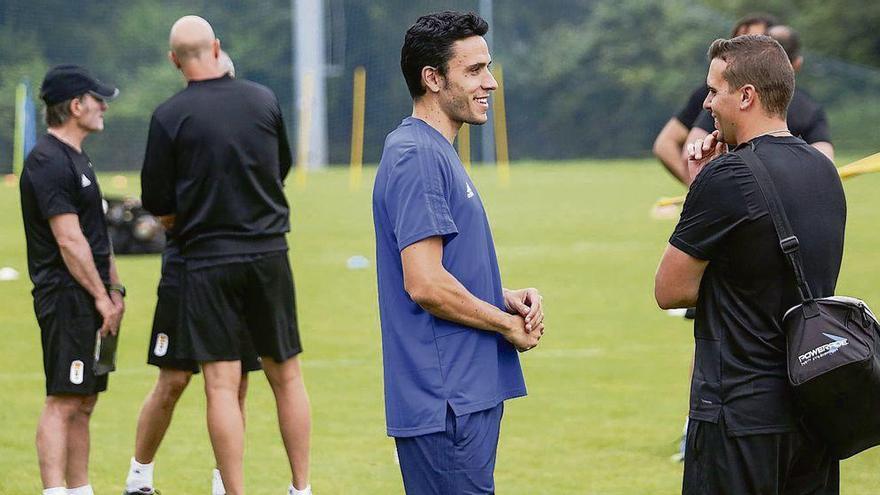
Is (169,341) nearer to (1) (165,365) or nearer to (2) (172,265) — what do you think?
(1) (165,365)

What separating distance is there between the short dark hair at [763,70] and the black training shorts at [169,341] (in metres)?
3.04

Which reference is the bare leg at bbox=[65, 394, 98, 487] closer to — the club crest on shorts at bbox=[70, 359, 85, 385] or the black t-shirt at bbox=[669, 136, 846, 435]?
the club crest on shorts at bbox=[70, 359, 85, 385]

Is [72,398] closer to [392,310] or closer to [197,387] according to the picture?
[392,310]

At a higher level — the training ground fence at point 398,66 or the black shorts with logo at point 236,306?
the black shorts with logo at point 236,306

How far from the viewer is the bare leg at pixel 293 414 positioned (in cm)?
645

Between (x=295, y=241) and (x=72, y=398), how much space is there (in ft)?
46.2

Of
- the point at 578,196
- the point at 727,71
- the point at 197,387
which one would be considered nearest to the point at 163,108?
the point at 727,71

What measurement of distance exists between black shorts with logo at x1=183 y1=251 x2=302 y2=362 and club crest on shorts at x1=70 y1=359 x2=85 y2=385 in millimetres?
522

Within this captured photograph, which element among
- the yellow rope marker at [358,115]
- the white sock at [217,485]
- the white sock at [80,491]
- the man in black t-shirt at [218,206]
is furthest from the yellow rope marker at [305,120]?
the man in black t-shirt at [218,206]

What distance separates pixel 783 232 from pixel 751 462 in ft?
2.19

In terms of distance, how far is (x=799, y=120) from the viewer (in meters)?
7.16

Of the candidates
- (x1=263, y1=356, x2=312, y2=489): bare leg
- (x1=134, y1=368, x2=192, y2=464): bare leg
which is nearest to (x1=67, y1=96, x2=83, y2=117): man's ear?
(x1=134, y1=368, x2=192, y2=464): bare leg

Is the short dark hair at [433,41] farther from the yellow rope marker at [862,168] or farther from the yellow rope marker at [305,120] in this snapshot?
the yellow rope marker at [305,120]

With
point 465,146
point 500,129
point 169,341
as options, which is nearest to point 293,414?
point 169,341
